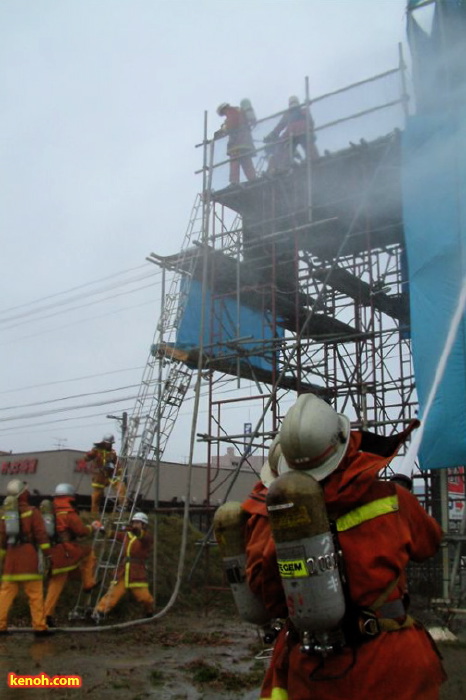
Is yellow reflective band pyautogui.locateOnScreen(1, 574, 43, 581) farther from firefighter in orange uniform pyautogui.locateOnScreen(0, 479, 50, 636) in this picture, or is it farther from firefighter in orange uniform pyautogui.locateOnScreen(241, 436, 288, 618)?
firefighter in orange uniform pyautogui.locateOnScreen(241, 436, 288, 618)

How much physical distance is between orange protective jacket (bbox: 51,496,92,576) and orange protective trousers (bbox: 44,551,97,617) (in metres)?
0.11

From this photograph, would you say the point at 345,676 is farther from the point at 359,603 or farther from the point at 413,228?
the point at 413,228

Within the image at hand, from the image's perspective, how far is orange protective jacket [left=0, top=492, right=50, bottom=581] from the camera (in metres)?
9.38

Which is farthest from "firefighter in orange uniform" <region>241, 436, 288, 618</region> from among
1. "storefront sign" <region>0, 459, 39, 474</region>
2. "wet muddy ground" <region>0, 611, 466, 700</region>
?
"storefront sign" <region>0, 459, 39, 474</region>

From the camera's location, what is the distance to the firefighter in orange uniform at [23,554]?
9281 mm

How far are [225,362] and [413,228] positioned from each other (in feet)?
16.4

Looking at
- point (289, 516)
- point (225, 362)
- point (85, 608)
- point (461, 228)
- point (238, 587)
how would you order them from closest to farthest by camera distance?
point (289, 516) < point (238, 587) < point (461, 228) < point (85, 608) < point (225, 362)

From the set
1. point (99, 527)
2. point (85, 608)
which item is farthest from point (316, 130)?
point (85, 608)

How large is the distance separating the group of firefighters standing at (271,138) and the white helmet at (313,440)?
9702 mm

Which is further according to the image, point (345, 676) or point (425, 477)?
point (425, 477)

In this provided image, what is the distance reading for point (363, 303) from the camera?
13.7 m

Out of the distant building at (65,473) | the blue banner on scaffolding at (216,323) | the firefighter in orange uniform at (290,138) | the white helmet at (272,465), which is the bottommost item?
the white helmet at (272,465)

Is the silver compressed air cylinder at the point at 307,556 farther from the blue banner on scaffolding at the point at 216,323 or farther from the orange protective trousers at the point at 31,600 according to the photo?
the blue banner on scaffolding at the point at 216,323

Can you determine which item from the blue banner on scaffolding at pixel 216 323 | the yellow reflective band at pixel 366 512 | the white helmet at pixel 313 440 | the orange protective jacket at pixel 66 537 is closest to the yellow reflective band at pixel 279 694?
the yellow reflective band at pixel 366 512
